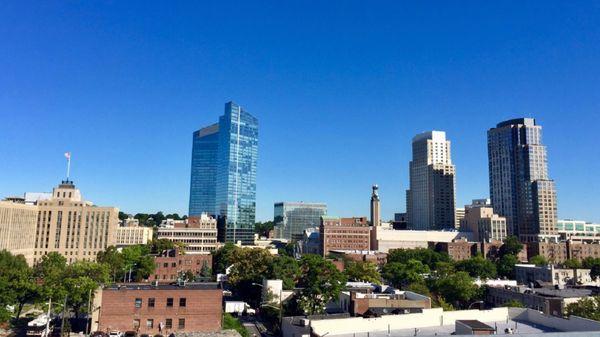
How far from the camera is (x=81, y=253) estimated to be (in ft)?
579

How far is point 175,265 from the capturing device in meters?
139

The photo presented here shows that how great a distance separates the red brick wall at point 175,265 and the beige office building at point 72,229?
168 ft

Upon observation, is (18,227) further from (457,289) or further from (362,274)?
(457,289)

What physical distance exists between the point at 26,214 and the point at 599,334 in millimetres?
182755

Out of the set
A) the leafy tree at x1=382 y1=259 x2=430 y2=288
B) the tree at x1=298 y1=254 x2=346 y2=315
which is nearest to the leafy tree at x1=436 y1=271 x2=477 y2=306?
the leafy tree at x1=382 y1=259 x2=430 y2=288

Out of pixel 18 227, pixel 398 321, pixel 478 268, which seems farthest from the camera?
pixel 18 227

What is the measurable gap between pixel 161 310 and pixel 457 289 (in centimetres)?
6133

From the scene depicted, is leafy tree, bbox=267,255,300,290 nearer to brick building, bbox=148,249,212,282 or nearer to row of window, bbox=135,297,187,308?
row of window, bbox=135,297,187,308

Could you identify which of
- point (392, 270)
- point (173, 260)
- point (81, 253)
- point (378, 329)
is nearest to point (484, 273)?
point (392, 270)

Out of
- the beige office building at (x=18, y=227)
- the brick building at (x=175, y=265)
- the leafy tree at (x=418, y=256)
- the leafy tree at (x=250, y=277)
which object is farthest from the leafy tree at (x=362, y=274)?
the beige office building at (x=18, y=227)

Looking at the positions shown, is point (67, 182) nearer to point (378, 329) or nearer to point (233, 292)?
point (233, 292)

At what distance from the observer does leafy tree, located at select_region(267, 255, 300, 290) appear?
93.9 meters

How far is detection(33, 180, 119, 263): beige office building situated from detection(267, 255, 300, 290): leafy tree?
103m

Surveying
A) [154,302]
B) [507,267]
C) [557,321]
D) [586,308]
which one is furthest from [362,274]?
[507,267]
